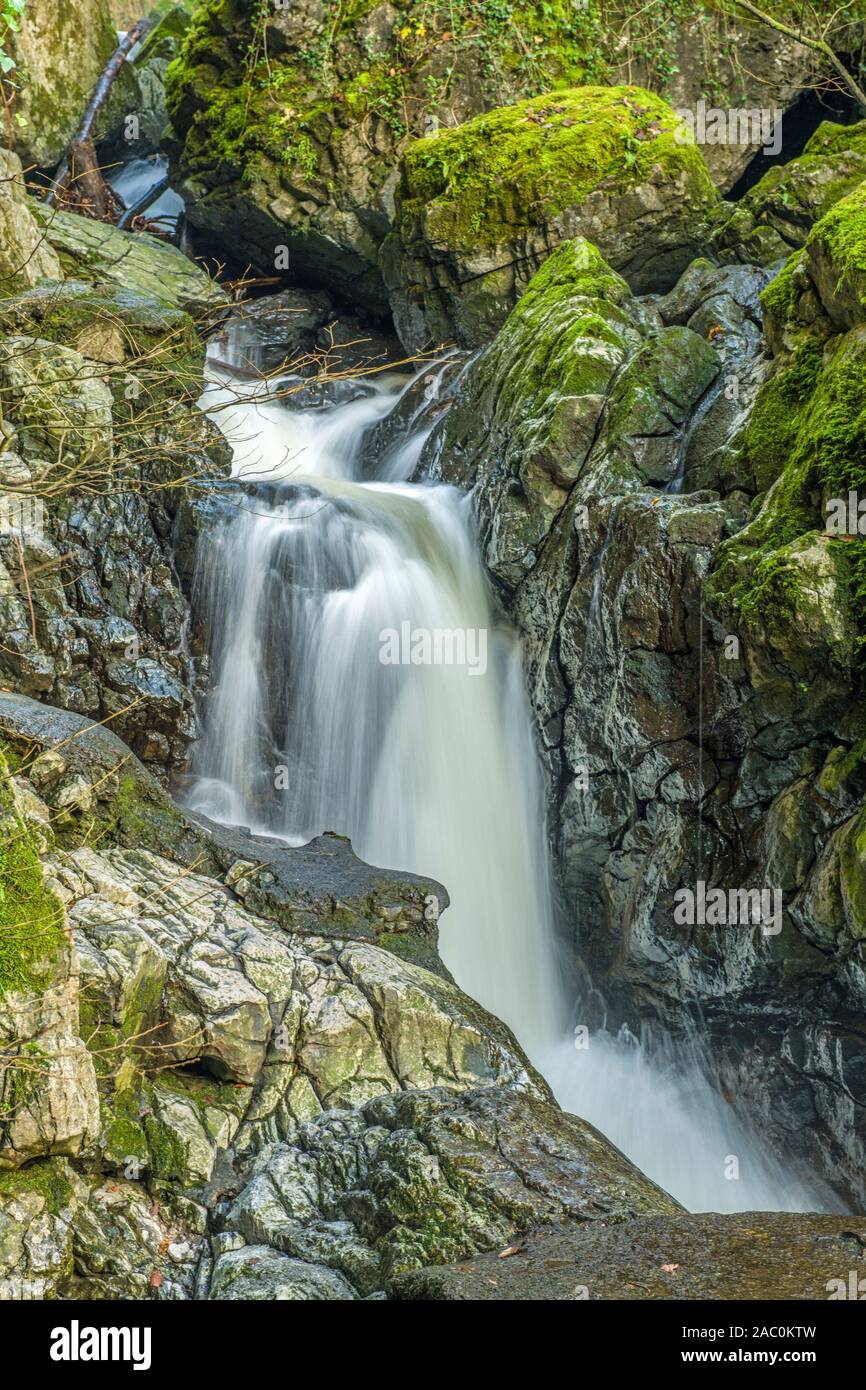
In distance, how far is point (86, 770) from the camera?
6516 millimetres

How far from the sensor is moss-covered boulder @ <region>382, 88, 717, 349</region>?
1248 centimetres

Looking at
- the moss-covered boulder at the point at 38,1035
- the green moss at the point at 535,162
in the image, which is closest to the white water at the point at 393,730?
the moss-covered boulder at the point at 38,1035

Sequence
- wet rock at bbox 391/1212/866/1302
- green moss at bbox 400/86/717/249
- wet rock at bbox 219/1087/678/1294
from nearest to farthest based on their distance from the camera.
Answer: wet rock at bbox 391/1212/866/1302, wet rock at bbox 219/1087/678/1294, green moss at bbox 400/86/717/249

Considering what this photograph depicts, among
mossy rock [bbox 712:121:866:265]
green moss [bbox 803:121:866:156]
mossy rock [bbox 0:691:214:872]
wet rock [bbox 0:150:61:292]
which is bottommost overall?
mossy rock [bbox 0:691:214:872]

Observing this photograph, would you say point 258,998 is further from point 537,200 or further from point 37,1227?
point 537,200

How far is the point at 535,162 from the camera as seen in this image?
12.8 metres

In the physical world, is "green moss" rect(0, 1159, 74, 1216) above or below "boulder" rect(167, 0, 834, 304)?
below

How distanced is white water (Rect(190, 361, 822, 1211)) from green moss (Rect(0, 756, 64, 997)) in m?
3.75

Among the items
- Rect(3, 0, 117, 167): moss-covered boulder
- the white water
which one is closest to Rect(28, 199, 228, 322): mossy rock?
Rect(3, 0, 117, 167): moss-covered boulder

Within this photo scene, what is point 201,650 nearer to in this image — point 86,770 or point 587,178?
point 86,770

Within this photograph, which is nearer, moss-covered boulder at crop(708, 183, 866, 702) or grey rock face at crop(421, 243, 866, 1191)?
moss-covered boulder at crop(708, 183, 866, 702)

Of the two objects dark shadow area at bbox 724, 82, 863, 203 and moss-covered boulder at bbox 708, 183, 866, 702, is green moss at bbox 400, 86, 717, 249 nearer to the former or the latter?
dark shadow area at bbox 724, 82, 863, 203

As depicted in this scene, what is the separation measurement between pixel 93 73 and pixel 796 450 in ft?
52.9

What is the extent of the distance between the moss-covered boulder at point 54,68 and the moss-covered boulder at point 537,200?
255 inches
